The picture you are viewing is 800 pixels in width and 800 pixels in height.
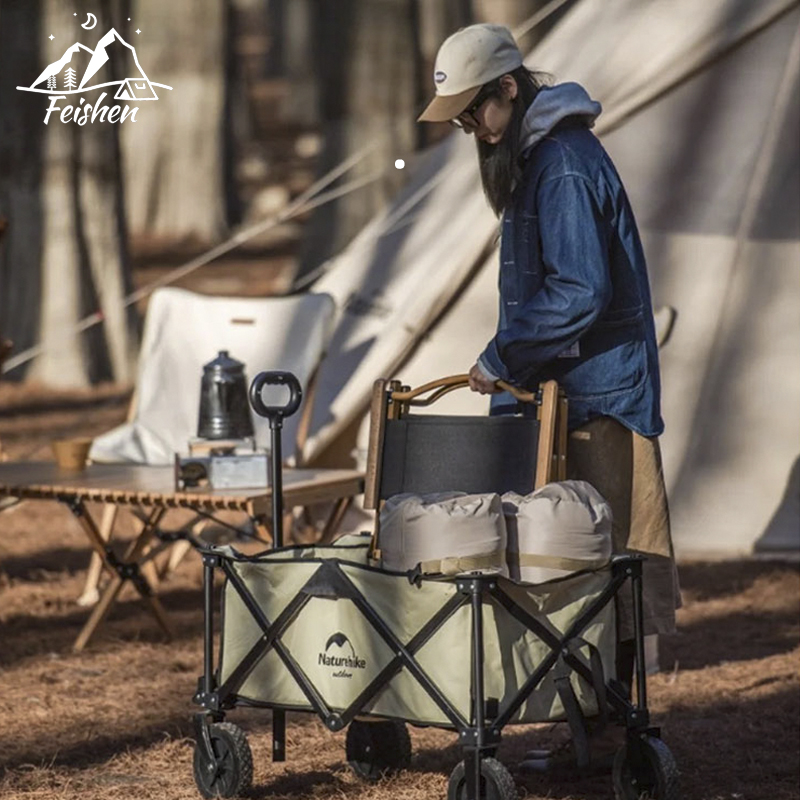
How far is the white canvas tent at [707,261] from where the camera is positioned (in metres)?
7.13

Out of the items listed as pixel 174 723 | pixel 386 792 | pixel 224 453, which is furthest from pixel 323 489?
pixel 386 792

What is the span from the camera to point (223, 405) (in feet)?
21.5

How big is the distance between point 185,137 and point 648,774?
1742 centimetres

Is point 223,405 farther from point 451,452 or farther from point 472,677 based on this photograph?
point 472,677

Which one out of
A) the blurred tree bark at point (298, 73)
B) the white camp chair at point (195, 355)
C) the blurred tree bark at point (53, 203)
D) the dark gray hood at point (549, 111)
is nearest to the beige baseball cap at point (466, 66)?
the dark gray hood at point (549, 111)

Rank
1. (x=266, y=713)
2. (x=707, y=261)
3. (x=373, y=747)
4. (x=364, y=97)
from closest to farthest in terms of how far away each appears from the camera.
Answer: (x=373, y=747), (x=266, y=713), (x=707, y=261), (x=364, y=97)

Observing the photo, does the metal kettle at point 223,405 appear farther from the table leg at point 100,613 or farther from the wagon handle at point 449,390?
the wagon handle at point 449,390

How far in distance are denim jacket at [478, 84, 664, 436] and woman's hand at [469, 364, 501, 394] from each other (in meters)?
0.02

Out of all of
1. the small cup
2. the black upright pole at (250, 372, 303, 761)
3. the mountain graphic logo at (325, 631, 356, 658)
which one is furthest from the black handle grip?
the small cup

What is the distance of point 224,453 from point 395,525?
2.15 metres

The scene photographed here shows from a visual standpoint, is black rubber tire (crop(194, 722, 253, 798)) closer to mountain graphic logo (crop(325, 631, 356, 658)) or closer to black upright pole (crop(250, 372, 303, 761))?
black upright pole (crop(250, 372, 303, 761))

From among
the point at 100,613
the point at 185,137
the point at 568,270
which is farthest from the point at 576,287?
the point at 185,137

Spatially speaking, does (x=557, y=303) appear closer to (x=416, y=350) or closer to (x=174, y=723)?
(x=174, y=723)

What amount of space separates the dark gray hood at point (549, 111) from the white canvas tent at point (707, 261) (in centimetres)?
272
